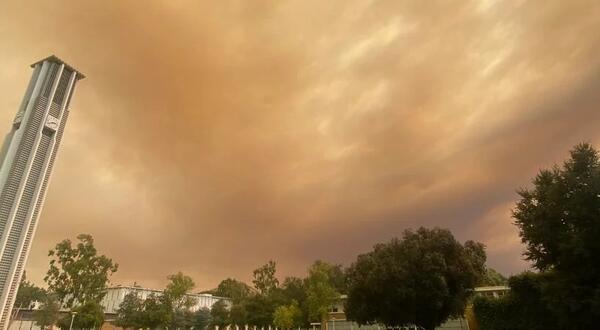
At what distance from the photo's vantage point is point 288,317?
55.8m

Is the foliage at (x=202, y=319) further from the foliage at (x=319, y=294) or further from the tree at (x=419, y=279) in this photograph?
the tree at (x=419, y=279)

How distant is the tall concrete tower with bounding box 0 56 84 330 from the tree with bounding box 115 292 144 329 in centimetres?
1478

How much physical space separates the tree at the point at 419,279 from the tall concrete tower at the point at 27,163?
161 feet

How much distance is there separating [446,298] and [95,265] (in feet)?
185

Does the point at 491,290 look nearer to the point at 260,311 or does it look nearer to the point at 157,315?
the point at 260,311

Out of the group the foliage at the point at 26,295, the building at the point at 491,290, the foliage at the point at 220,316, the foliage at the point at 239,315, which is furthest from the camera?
the foliage at the point at 26,295

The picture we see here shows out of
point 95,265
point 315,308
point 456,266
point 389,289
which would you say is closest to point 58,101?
point 95,265

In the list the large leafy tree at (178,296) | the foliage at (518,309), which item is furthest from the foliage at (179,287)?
the foliage at (518,309)

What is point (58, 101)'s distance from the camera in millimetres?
62188

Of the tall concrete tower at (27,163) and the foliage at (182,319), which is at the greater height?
the tall concrete tower at (27,163)

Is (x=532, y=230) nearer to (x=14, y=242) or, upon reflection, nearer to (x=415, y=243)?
(x=415, y=243)

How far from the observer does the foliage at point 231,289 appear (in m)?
91.1

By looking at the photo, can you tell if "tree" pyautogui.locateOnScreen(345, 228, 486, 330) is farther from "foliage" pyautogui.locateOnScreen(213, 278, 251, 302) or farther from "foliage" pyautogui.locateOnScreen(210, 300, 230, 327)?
"foliage" pyautogui.locateOnScreen(213, 278, 251, 302)

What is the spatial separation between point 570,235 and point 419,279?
42.8ft
